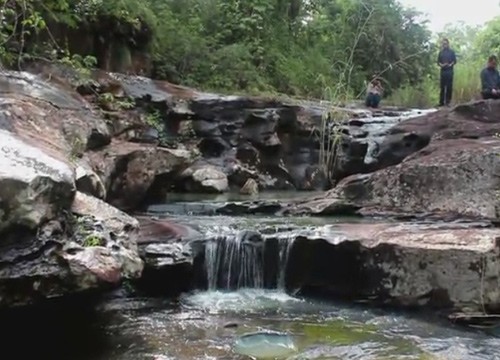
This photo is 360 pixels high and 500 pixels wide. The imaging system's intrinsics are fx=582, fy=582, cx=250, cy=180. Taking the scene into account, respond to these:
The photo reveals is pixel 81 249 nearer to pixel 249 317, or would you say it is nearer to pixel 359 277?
pixel 249 317

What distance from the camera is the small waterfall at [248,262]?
20.7ft

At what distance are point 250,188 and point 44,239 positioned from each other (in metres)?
7.29

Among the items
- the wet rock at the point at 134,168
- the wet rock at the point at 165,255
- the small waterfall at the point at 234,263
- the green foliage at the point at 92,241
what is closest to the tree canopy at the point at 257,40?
the wet rock at the point at 134,168

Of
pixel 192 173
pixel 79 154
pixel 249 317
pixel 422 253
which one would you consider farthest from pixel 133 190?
pixel 422 253

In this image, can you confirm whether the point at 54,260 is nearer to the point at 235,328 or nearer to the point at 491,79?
the point at 235,328

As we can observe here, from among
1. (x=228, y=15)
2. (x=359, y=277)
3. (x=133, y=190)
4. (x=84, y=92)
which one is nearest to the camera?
(x=359, y=277)

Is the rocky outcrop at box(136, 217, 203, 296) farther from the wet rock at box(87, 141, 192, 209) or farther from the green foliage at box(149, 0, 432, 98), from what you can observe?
the green foliage at box(149, 0, 432, 98)

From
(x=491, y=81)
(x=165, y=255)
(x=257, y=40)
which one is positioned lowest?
(x=165, y=255)

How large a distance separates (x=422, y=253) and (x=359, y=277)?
2.34 ft

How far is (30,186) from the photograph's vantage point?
4.11 meters

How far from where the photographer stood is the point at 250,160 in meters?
12.2

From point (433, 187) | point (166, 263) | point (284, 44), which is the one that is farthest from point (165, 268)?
point (284, 44)

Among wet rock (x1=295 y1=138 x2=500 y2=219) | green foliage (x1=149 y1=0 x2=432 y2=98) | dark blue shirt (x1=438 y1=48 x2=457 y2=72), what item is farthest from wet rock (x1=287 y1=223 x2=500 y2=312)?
green foliage (x1=149 y1=0 x2=432 y2=98)

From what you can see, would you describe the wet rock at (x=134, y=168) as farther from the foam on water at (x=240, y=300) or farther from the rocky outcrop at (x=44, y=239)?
the rocky outcrop at (x=44, y=239)
